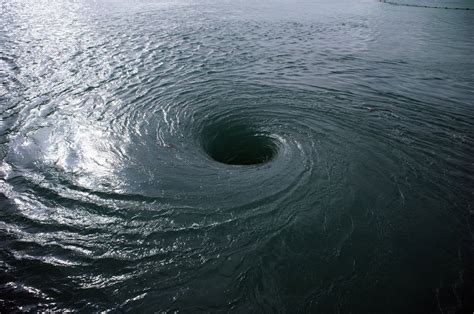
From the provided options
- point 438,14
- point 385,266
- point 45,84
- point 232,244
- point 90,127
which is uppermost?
point 438,14

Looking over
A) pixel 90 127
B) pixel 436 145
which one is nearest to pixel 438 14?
pixel 436 145

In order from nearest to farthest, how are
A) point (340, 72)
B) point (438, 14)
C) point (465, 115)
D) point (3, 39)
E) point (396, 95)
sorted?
point (465, 115) < point (396, 95) < point (340, 72) < point (3, 39) < point (438, 14)

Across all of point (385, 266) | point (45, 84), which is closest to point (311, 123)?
point (385, 266)

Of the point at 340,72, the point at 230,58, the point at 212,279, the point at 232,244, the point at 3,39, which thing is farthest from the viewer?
the point at 3,39

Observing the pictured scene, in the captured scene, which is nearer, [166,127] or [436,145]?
[436,145]

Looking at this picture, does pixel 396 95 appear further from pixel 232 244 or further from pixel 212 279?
pixel 212 279

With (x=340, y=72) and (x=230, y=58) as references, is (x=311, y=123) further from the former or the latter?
(x=230, y=58)

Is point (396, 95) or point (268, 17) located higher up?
point (268, 17)
